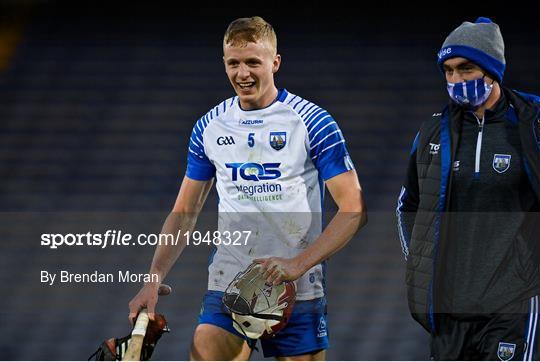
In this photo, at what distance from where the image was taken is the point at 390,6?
6.54 meters

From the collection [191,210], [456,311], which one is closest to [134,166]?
[191,210]

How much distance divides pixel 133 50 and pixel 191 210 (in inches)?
106

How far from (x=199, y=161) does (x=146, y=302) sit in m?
0.55

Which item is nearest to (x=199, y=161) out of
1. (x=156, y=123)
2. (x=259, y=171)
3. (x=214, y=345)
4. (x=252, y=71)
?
(x=259, y=171)

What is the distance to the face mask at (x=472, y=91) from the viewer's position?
348cm

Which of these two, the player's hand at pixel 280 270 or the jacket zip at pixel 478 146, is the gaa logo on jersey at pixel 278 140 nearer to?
the player's hand at pixel 280 270

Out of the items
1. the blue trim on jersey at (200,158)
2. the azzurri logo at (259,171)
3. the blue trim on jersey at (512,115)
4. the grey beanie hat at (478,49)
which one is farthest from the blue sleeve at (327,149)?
the blue trim on jersey at (512,115)

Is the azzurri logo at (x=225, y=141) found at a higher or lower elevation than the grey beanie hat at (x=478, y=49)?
lower

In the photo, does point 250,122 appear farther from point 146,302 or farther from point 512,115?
point 512,115

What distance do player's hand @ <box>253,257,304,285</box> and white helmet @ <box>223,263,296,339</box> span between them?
0.07 meters

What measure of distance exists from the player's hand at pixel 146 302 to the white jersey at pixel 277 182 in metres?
0.21

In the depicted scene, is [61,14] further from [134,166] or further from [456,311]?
[456,311]

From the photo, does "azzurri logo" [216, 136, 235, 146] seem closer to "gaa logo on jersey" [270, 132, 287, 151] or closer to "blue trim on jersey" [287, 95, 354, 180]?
"gaa logo on jersey" [270, 132, 287, 151]

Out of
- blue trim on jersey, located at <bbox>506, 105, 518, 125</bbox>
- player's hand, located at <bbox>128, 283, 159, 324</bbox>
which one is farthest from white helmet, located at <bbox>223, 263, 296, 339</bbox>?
blue trim on jersey, located at <bbox>506, 105, 518, 125</bbox>
